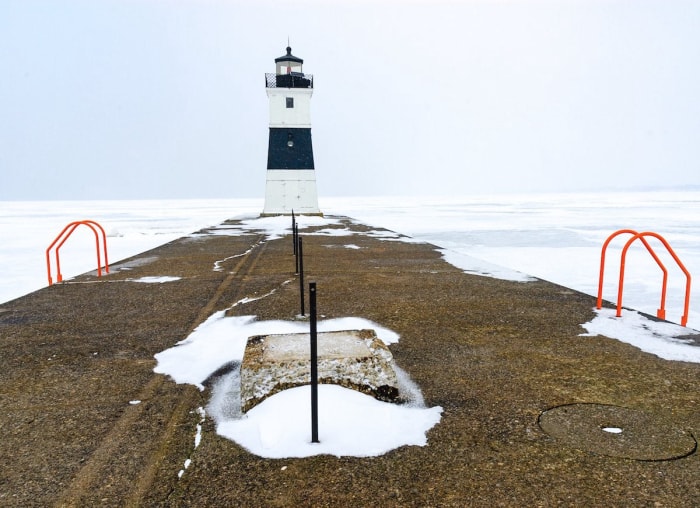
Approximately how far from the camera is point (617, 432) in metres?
3.16

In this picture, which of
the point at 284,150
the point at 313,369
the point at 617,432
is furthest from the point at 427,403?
the point at 284,150

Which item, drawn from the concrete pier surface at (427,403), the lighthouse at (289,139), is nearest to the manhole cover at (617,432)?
the concrete pier surface at (427,403)

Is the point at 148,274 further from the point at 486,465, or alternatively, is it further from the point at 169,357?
the point at 486,465

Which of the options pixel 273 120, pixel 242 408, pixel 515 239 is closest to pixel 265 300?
pixel 242 408

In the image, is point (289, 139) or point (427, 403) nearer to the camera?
point (427, 403)

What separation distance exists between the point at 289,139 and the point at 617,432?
999 inches

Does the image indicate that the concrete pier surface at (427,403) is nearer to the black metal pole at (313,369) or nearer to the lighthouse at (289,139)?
the black metal pole at (313,369)

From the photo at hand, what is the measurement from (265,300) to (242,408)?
11.7ft

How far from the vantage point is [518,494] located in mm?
2551

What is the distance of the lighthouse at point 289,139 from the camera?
26.7 metres

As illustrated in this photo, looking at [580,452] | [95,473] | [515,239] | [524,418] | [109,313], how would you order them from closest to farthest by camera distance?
[95,473]
[580,452]
[524,418]
[109,313]
[515,239]

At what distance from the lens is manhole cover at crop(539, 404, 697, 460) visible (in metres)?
2.94

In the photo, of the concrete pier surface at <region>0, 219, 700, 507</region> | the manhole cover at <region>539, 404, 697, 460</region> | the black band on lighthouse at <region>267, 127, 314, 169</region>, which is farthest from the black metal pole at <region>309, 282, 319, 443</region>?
the black band on lighthouse at <region>267, 127, 314, 169</region>

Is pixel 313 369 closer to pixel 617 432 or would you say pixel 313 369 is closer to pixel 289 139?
pixel 617 432
